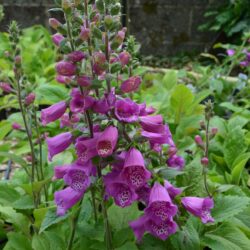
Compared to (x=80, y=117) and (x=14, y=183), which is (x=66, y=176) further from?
(x=14, y=183)

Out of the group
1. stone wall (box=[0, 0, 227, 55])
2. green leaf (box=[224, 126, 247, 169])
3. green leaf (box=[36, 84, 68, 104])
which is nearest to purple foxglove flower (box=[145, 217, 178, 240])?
green leaf (box=[224, 126, 247, 169])

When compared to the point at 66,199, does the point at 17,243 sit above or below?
below

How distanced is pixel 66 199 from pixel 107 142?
212 mm

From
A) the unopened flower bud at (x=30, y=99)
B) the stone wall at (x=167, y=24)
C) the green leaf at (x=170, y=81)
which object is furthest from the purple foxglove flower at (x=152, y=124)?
the stone wall at (x=167, y=24)

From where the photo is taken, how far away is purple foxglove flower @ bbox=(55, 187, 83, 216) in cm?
115

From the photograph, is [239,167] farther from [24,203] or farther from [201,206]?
[24,203]

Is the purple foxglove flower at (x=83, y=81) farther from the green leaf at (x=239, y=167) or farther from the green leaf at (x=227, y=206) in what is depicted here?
the green leaf at (x=239, y=167)

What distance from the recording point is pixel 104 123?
1.12m

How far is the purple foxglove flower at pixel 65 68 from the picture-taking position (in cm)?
104

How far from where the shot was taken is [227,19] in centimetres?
668

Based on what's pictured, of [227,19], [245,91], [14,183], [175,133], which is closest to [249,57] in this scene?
[245,91]

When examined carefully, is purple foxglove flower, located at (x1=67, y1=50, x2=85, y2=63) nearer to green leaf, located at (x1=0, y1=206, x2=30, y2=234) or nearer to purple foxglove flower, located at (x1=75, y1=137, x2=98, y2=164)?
purple foxglove flower, located at (x1=75, y1=137, x2=98, y2=164)

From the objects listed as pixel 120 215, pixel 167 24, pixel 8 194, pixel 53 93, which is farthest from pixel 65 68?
pixel 167 24

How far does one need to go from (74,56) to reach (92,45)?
0.08 metres
